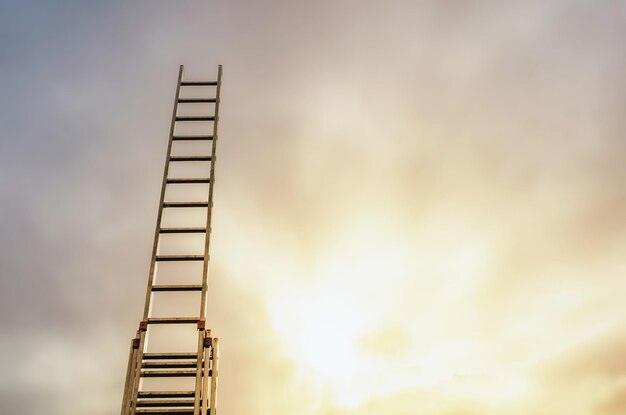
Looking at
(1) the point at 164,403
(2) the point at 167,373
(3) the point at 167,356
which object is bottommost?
(1) the point at 164,403

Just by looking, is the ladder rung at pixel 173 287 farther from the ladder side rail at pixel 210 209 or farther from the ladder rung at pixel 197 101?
the ladder rung at pixel 197 101

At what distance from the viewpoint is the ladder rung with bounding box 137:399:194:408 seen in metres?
8.12

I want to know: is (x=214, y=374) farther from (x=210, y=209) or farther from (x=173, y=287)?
(x=210, y=209)

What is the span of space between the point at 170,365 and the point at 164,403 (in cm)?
58

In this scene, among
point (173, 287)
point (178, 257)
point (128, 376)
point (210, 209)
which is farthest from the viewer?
point (210, 209)

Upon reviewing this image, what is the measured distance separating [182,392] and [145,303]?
5.11 ft

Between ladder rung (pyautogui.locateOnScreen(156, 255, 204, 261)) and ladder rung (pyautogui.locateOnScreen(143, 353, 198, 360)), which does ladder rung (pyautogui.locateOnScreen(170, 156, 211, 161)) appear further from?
ladder rung (pyautogui.locateOnScreen(143, 353, 198, 360))

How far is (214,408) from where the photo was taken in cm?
817

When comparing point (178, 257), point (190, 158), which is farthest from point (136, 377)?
point (190, 158)

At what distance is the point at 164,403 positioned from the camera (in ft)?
26.9

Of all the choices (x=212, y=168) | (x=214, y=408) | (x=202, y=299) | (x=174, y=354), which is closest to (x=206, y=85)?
(x=212, y=168)

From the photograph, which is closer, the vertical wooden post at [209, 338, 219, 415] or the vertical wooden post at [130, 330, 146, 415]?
the vertical wooden post at [130, 330, 146, 415]

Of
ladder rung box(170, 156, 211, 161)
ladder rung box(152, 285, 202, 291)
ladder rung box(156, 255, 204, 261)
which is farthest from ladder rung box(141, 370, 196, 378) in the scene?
ladder rung box(170, 156, 211, 161)

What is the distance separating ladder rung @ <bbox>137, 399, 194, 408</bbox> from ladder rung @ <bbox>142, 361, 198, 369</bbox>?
1.70 feet
